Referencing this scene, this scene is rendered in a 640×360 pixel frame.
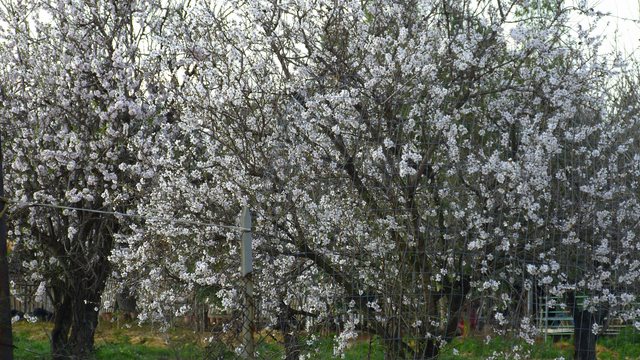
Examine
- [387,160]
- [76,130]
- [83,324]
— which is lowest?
[83,324]

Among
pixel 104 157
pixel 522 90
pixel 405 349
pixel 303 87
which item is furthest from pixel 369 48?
pixel 104 157

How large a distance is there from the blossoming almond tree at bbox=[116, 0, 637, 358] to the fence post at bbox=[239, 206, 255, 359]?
1.41ft

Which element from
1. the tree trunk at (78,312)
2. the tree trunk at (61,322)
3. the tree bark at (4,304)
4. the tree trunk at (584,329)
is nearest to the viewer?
the tree bark at (4,304)

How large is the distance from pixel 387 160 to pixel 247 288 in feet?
4.61

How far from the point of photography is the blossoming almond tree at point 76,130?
30.2 ft

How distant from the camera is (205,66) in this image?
750 centimetres

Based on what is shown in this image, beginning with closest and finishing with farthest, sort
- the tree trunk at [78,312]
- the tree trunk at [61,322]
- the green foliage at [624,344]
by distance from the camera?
1. the green foliage at [624,344]
2. the tree trunk at [78,312]
3. the tree trunk at [61,322]

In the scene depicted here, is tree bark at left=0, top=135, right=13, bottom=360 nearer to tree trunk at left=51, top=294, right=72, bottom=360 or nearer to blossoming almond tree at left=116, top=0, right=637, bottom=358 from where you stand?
blossoming almond tree at left=116, top=0, right=637, bottom=358

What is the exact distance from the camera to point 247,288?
533cm

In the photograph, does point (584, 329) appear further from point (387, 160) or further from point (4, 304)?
point (4, 304)

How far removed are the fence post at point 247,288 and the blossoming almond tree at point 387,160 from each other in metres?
0.43

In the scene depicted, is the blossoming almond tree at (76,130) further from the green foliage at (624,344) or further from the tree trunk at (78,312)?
the green foliage at (624,344)

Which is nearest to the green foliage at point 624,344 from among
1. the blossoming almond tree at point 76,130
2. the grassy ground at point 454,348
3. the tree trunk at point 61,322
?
the grassy ground at point 454,348

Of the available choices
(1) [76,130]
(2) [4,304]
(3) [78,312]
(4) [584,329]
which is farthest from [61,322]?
(4) [584,329]
